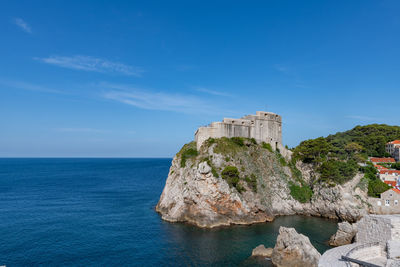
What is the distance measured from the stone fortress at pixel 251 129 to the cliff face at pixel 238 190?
1.95 m

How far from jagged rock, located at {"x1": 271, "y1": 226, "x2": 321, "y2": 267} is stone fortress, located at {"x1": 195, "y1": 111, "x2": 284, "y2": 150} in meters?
26.3

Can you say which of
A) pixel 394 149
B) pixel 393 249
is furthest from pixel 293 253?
pixel 394 149

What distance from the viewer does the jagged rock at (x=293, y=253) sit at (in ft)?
78.9

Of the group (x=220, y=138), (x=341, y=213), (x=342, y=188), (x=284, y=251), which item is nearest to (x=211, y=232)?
(x=284, y=251)

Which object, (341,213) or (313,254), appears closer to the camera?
(313,254)

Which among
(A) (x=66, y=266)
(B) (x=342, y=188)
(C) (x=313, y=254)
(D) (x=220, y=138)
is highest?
(D) (x=220, y=138)

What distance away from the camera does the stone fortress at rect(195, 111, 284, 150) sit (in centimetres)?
4919

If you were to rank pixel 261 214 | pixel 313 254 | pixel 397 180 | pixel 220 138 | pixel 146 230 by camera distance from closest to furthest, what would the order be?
pixel 313 254 → pixel 146 230 → pixel 261 214 → pixel 397 180 → pixel 220 138

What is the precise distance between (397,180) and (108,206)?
52.7 metres

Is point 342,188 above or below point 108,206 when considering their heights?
above

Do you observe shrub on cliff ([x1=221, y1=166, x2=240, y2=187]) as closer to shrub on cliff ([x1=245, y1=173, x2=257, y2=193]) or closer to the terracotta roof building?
shrub on cliff ([x1=245, y1=173, x2=257, y2=193])

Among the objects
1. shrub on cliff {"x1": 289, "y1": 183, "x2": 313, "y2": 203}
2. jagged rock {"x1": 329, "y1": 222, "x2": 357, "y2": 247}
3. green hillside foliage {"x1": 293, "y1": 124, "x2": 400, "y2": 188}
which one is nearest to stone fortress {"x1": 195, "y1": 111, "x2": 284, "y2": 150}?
green hillside foliage {"x1": 293, "y1": 124, "x2": 400, "y2": 188}

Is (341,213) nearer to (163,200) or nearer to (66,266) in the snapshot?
(163,200)

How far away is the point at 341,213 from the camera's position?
41.7m
